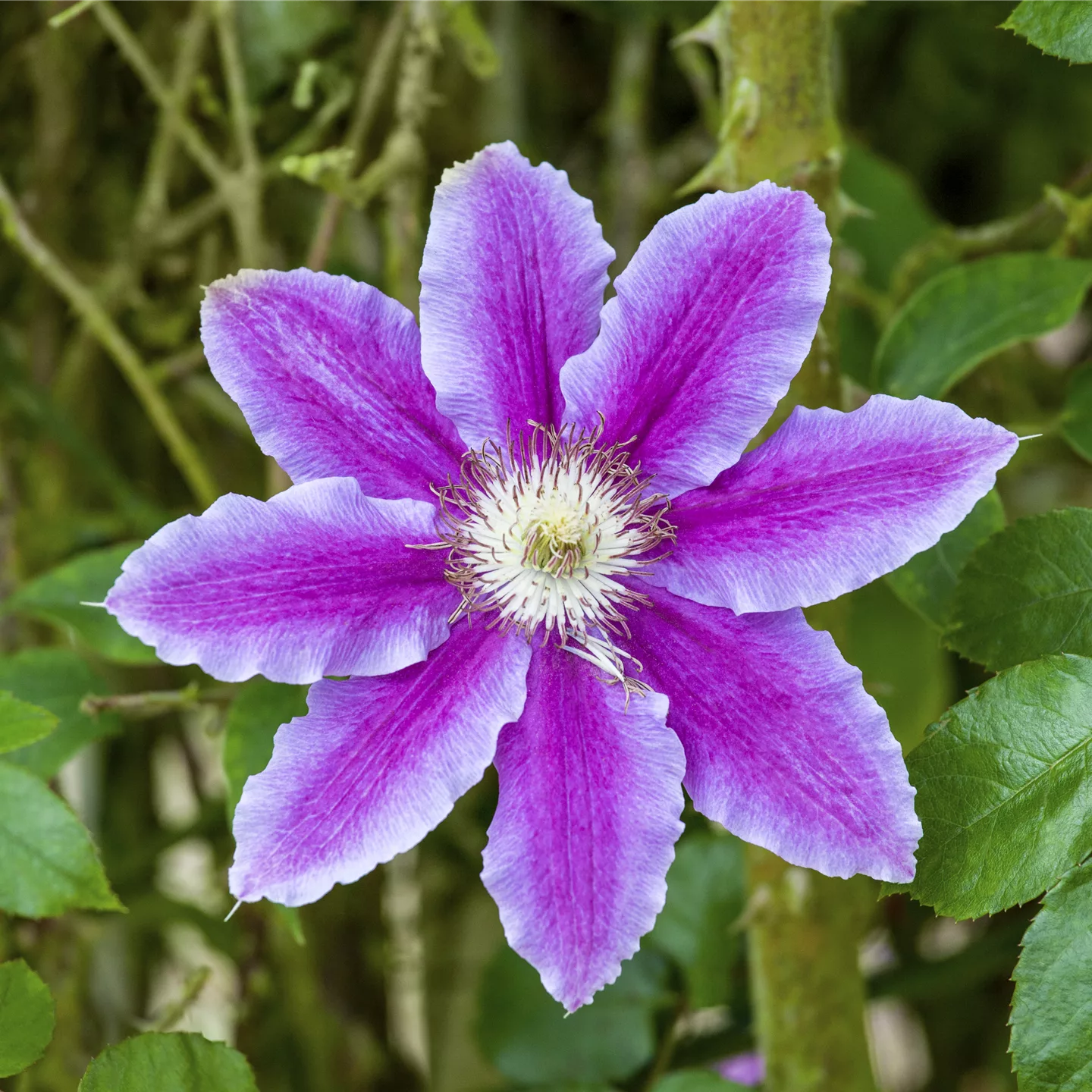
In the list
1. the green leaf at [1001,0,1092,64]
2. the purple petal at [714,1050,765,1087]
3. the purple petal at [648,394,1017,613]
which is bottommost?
the purple petal at [714,1050,765,1087]

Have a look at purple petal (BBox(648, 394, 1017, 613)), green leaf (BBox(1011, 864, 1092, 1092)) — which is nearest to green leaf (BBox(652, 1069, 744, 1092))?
green leaf (BBox(1011, 864, 1092, 1092))

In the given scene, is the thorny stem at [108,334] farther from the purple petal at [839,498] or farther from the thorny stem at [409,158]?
the purple petal at [839,498]

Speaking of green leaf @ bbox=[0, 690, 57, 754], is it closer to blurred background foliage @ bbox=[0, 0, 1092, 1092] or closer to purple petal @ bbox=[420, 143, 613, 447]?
blurred background foliage @ bbox=[0, 0, 1092, 1092]

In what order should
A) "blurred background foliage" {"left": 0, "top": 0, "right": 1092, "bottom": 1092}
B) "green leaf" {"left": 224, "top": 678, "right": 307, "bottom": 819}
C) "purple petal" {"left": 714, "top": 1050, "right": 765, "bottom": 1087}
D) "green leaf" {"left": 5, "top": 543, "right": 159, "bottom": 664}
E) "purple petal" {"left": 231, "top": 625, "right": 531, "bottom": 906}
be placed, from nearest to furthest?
"purple petal" {"left": 231, "top": 625, "right": 531, "bottom": 906}
"green leaf" {"left": 224, "top": 678, "right": 307, "bottom": 819}
"green leaf" {"left": 5, "top": 543, "right": 159, "bottom": 664}
"blurred background foliage" {"left": 0, "top": 0, "right": 1092, "bottom": 1092}
"purple petal" {"left": 714, "top": 1050, "right": 765, "bottom": 1087}

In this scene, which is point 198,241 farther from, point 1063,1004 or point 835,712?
point 1063,1004

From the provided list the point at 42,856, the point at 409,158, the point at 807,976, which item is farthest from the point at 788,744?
the point at 409,158

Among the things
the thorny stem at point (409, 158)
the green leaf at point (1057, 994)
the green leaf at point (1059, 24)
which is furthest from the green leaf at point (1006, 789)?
the thorny stem at point (409, 158)
